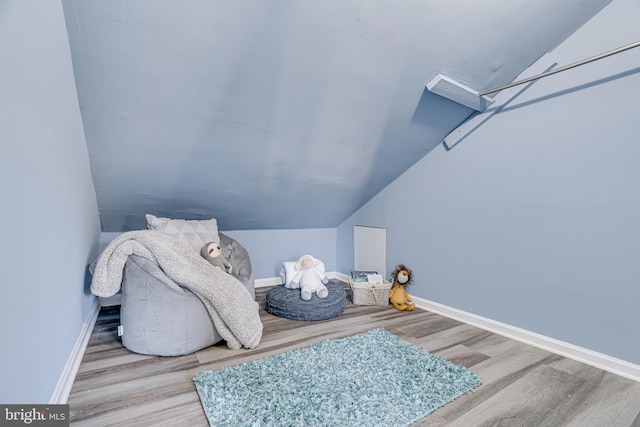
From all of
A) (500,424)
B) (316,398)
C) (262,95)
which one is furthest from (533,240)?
(262,95)

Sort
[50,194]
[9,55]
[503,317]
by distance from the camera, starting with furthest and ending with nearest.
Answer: [503,317], [50,194], [9,55]

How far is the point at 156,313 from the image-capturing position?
171 cm

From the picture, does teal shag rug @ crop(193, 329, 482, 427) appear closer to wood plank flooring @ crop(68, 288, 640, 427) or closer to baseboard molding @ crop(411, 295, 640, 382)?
wood plank flooring @ crop(68, 288, 640, 427)

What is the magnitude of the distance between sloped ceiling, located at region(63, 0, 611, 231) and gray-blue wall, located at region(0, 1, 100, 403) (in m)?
0.24

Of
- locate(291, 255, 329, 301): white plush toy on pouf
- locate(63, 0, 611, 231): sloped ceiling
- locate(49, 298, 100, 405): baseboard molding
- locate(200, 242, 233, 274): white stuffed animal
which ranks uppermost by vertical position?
locate(63, 0, 611, 231): sloped ceiling

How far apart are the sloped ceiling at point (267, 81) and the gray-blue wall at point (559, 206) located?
27 cm


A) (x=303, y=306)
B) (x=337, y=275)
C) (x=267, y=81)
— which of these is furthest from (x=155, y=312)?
(x=337, y=275)

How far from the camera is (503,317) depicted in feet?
7.11

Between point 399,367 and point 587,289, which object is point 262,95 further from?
point 587,289

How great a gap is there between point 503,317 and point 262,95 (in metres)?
2.33

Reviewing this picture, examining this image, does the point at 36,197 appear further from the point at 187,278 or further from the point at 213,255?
the point at 213,255

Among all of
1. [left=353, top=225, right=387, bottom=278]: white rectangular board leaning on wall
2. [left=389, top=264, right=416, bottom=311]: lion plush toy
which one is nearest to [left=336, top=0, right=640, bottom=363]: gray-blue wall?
[left=389, top=264, right=416, bottom=311]: lion plush toy

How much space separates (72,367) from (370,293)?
219 cm

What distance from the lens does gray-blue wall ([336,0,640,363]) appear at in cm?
166
